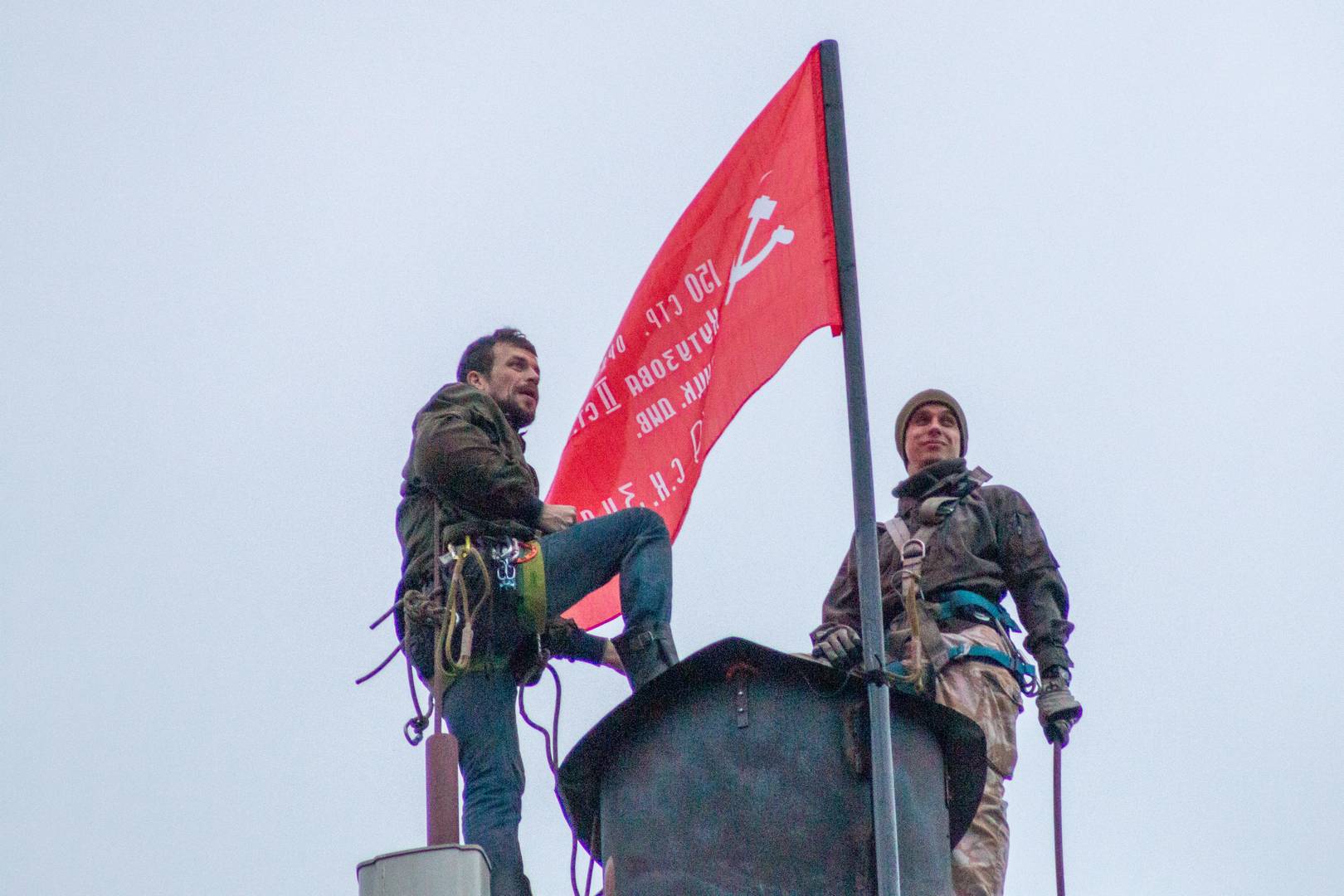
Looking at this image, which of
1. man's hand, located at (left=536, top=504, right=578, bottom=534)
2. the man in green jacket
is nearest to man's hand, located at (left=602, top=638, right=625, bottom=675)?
the man in green jacket

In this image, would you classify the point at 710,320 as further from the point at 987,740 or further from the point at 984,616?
the point at 987,740

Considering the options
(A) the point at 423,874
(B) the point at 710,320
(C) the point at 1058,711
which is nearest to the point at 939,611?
(C) the point at 1058,711

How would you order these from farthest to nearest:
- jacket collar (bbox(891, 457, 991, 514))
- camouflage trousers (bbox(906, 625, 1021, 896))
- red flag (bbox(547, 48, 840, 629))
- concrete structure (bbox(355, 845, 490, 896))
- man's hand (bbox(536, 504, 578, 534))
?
jacket collar (bbox(891, 457, 991, 514)) → red flag (bbox(547, 48, 840, 629)) → man's hand (bbox(536, 504, 578, 534)) → camouflage trousers (bbox(906, 625, 1021, 896)) → concrete structure (bbox(355, 845, 490, 896))

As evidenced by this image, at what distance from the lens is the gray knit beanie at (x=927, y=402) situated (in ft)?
30.6

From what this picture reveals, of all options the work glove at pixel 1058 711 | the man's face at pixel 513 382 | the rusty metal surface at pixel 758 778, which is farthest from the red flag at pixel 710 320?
the rusty metal surface at pixel 758 778

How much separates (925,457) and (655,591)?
178cm

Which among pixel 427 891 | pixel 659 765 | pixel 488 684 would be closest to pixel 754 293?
pixel 488 684

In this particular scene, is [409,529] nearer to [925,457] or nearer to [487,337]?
[487,337]

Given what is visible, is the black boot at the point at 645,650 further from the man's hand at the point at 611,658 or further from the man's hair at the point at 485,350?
the man's hair at the point at 485,350

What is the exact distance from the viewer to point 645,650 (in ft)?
25.3

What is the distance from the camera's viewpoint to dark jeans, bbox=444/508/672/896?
7422mm

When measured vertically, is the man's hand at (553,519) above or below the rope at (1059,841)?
above

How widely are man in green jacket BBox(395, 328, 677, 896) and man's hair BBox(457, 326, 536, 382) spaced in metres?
0.33

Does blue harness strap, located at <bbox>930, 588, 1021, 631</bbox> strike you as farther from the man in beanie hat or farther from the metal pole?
the metal pole
